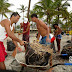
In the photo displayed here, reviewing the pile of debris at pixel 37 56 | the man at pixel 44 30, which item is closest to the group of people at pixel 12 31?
the man at pixel 44 30

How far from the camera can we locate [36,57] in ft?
6.86

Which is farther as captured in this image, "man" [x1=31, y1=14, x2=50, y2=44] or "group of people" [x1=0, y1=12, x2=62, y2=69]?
"man" [x1=31, y1=14, x2=50, y2=44]

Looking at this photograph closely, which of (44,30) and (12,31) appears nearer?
(12,31)

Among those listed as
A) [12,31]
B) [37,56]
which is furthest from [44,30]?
[37,56]

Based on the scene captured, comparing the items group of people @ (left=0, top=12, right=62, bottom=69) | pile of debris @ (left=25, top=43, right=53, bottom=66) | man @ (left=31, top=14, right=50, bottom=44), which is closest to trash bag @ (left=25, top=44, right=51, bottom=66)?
pile of debris @ (left=25, top=43, right=53, bottom=66)

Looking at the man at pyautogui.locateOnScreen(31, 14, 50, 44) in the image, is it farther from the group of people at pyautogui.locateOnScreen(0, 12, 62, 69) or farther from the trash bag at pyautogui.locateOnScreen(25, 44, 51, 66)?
the trash bag at pyautogui.locateOnScreen(25, 44, 51, 66)

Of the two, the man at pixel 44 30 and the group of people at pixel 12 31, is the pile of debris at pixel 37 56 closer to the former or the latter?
the group of people at pixel 12 31

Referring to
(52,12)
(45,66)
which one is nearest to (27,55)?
(45,66)

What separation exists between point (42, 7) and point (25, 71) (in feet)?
61.2

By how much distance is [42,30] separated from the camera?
336 cm

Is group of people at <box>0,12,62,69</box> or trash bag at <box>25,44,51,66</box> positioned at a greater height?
group of people at <box>0,12,62,69</box>

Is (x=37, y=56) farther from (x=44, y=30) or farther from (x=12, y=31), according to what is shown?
(x=44, y=30)

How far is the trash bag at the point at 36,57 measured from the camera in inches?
81.7

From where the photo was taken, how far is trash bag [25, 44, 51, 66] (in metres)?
2.07
